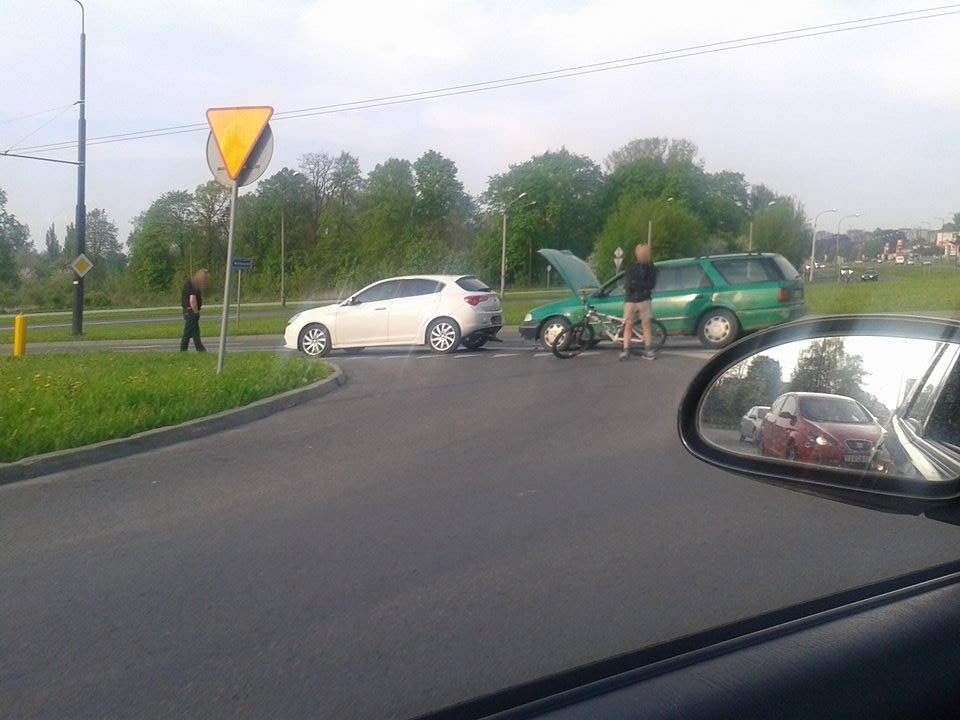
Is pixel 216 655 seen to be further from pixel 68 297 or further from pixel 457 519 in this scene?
pixel 68 297

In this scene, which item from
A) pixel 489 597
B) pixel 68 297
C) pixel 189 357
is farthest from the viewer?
pixel 68 297

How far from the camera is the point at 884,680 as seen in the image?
2.09 meters

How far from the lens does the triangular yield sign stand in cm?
1188

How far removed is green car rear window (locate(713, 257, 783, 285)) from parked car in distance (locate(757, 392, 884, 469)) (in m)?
14.5

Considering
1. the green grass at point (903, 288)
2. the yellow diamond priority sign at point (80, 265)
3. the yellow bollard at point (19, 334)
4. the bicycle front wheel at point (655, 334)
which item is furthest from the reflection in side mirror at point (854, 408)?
the yellow diamond priority sign at point (80, 265)

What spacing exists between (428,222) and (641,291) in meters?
26.7

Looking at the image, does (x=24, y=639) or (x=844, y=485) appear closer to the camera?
(x=844, y=485)

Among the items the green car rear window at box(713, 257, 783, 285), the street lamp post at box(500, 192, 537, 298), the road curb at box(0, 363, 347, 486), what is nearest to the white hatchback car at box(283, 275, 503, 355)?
the green car rear window at box(713, 257, 783, 285)

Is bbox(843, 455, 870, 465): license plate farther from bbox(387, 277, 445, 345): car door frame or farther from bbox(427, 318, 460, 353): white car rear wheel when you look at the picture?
bbox(387, 277, 445, 345): car door frame

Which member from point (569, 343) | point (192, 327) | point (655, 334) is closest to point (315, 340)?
point (192, 327)

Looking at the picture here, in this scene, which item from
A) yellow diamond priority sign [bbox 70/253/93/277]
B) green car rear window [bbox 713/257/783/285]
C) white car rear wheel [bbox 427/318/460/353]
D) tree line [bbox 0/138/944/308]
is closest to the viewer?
green car rear window [bbox 713/257/783/285]

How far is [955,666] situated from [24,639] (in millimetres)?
3716

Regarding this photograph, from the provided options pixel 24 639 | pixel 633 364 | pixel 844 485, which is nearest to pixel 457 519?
pixel 24 639

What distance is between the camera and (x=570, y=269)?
1756cm
